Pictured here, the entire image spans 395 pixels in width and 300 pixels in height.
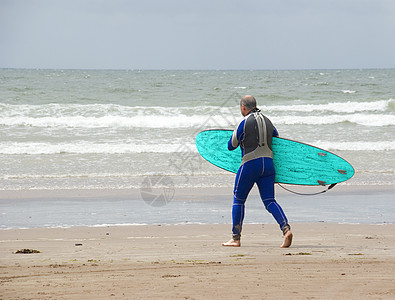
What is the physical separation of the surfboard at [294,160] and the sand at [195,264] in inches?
23.9

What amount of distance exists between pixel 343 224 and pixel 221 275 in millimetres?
3019

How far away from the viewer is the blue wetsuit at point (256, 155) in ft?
15.3

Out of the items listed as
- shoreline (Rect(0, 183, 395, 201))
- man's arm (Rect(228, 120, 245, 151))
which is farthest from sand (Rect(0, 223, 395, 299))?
shoreline (Rect(0, 183, 395, 201))

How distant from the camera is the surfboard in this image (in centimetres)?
535

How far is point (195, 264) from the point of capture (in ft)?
13.2

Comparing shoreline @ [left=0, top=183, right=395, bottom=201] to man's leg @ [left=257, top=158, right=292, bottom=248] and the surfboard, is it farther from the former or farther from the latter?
man's leg @ [left=257, top=158, right=292, bottom=248]

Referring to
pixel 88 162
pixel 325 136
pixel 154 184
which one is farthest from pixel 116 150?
pixel 325 136

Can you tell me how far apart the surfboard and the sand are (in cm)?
61

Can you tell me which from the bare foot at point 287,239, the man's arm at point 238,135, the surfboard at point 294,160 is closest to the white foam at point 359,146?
the surfboard at point 294,160

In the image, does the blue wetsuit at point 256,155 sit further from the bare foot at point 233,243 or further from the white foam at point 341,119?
the white foam at point 341,119

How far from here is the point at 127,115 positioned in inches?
829

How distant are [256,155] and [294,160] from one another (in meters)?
0.85

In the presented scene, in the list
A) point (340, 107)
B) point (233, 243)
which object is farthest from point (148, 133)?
point (340, 107)

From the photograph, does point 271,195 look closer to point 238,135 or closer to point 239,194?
point 239,194
